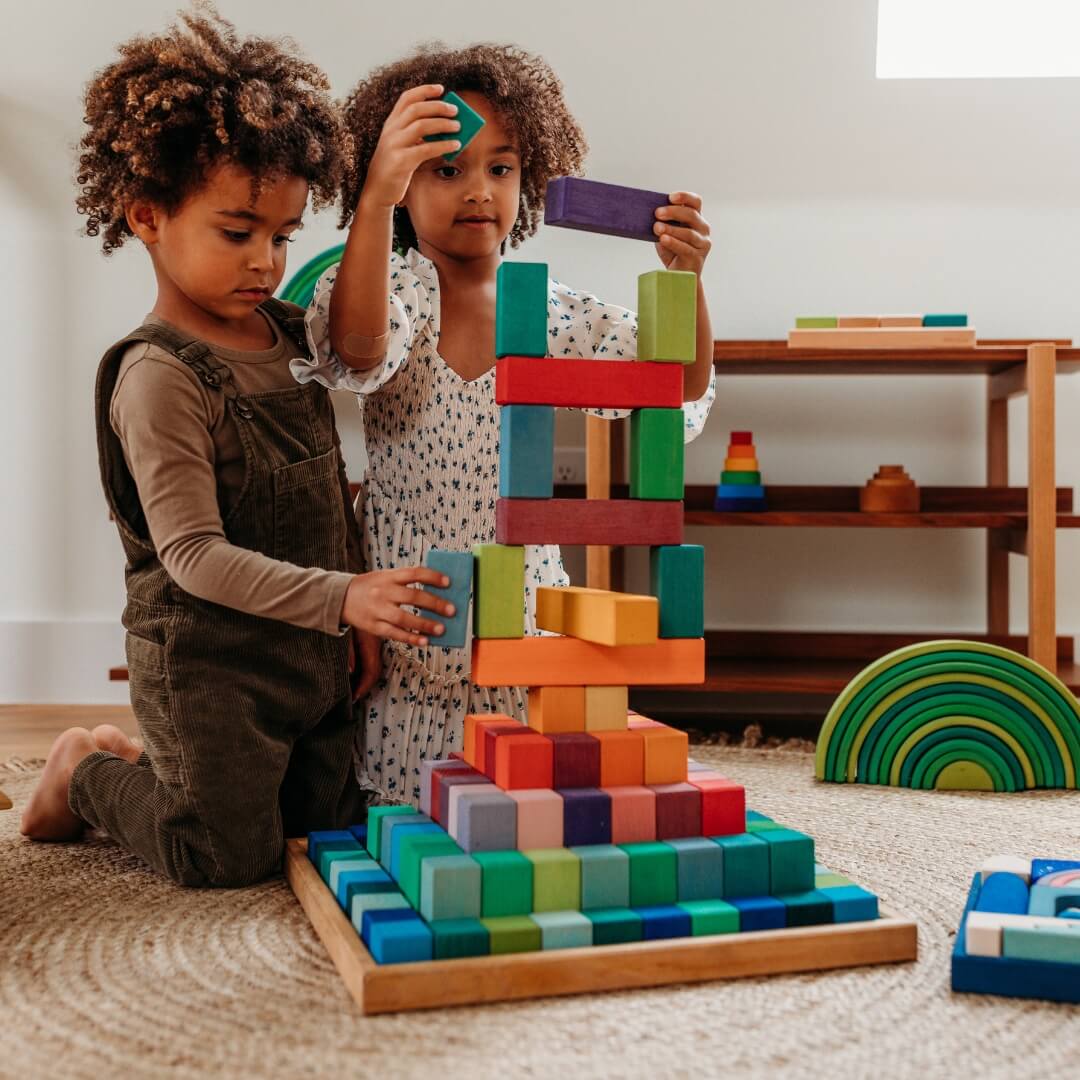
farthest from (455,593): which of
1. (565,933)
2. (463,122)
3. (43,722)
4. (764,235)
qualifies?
(764,235)

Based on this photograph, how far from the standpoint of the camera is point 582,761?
0.91 meters

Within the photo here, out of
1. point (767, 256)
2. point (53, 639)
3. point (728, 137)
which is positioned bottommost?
point (53, 639)

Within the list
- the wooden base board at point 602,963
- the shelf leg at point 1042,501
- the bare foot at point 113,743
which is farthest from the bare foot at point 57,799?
the shelf leg at point 1042,501

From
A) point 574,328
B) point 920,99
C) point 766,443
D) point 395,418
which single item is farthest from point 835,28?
point 395,418

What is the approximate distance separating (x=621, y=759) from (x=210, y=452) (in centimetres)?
43

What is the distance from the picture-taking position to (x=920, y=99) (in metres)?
2.10

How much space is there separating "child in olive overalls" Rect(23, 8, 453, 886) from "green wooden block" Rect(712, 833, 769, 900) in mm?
363

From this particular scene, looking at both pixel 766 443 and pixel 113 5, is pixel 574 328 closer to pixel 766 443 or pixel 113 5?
pixel 766 443

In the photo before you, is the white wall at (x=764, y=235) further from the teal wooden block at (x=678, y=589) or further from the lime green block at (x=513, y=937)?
the lime green block at (x=513, y=937)

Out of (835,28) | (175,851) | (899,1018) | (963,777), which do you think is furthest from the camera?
(835,28)

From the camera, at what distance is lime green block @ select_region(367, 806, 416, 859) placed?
958 millimetres

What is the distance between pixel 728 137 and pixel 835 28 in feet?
0.81

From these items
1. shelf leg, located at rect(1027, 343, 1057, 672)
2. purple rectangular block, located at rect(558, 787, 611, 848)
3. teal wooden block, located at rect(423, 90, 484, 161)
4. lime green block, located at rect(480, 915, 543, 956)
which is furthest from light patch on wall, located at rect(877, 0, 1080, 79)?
lime green block, located at rect(480, 915, 543, 956)

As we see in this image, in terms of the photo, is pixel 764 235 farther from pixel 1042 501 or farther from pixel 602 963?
pixel 602 963
